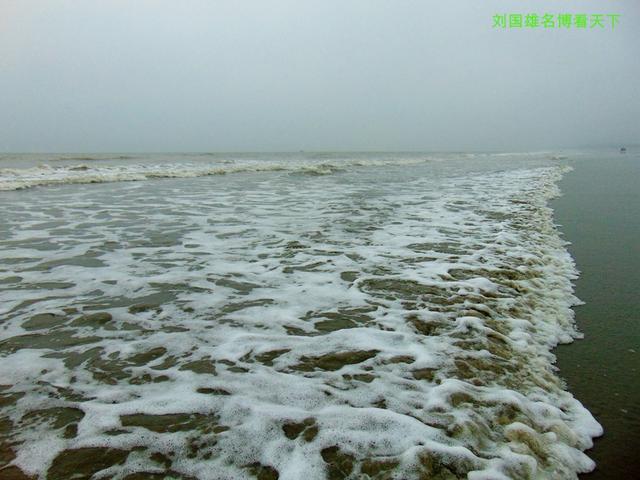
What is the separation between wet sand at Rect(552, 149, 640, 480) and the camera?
212cm

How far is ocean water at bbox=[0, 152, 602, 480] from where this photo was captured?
2029 mm

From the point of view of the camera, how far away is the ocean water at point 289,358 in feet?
6.66

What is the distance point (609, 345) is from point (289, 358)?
7.98ft

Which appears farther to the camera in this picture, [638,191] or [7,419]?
[638,191]

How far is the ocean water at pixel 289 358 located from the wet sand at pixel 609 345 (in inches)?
4.3

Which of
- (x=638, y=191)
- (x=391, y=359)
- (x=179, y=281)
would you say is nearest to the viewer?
(x=391, y=359)

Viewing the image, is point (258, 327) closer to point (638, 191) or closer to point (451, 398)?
point (451, 398)

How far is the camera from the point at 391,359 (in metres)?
2.95

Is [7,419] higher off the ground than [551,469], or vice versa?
[7,419]

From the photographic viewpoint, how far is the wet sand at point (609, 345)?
2117mm

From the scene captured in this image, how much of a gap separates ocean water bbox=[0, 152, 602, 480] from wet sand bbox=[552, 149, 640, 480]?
11cm

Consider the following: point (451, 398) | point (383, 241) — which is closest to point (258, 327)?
point (451, 398)

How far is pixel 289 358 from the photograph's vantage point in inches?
117

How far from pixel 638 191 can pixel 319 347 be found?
13.6 metres
